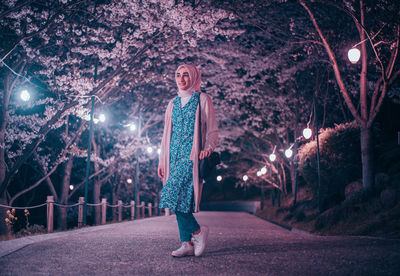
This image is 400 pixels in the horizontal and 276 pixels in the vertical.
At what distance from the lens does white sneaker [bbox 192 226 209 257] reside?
4.59 meters

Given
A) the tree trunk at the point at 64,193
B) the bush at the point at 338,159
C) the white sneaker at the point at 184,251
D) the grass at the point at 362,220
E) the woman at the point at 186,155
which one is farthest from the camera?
the tree trunk at the point at 64,193

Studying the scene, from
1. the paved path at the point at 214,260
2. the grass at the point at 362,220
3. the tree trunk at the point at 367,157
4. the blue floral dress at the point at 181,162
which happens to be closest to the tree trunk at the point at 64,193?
the grass at the point at 362,220

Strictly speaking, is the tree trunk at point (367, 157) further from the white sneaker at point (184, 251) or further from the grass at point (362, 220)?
the white sneaker at point (184, 251)

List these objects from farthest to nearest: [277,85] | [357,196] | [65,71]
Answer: [277,85] < [65,71] < [357,196]

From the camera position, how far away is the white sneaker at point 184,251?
4.52 meters

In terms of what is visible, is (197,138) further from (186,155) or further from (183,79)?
(183,79)

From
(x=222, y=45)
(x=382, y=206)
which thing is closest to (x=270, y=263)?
(x=382, y=206)

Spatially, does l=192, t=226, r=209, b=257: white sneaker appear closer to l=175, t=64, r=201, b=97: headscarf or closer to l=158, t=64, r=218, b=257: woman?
l=158, t=64, r=218, b=257: woman

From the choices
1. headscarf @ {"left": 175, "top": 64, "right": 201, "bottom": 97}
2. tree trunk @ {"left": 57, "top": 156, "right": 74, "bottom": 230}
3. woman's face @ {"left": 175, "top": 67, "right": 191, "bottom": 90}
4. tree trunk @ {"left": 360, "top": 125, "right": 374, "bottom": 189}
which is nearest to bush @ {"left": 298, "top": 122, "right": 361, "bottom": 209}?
tree trunk @ {"left": 360, "top": 125, "right": 374, "bottom": 189}

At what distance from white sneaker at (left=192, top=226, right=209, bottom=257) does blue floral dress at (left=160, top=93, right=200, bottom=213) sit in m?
0.34

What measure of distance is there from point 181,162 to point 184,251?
3.68 ft

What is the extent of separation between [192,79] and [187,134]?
0.86 metres

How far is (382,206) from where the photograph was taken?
9984 mm

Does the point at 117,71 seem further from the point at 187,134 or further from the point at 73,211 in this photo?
the point at 73,211
